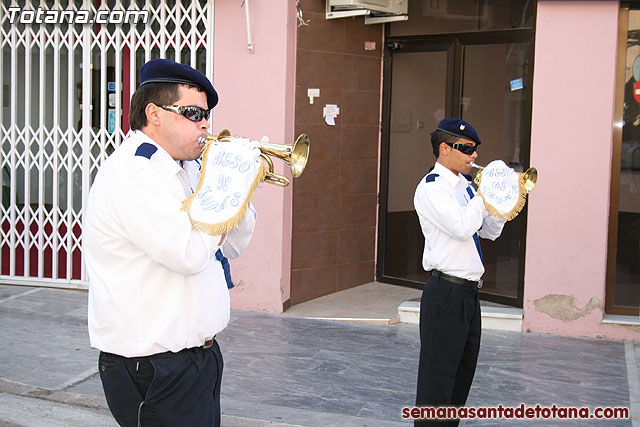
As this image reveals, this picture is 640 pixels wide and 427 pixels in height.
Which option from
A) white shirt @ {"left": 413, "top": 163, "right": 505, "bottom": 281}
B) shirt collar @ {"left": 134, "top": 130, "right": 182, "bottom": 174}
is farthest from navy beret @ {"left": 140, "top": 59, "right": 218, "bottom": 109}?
white shirt @ {"left": 413, "top": 163, "right": 505, "bottom": 281}

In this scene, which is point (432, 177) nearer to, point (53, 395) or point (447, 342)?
point (447, 342)

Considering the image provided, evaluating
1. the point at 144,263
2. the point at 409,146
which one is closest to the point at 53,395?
the point at 144,263

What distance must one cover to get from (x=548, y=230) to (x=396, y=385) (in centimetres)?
226

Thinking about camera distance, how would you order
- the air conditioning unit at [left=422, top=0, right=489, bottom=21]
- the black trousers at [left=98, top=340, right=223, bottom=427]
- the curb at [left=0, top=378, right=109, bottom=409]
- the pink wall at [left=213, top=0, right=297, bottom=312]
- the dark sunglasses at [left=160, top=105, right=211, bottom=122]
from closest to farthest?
the black trousers at [left=98, top=340, right=223, bottom=427] < the dark sunglasses at [left=160, top=105, right=211, bottom=122] < the curb at [left=0, top=378, right=109, bottom=409] < the pink wall at [left=213, top=0, right=297, bottom=312] < the air conditioning unit at [left=422, top=0, right=489, bottom=21]

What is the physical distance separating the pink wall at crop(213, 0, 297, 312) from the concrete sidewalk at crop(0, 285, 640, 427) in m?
0.34

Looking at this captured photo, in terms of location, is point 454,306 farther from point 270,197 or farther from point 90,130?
point 90,130

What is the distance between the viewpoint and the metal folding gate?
8.04 metres

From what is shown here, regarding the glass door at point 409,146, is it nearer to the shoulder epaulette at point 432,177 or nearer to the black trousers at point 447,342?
the shoulder epaulette at point 432,177

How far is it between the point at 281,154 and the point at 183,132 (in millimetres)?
425

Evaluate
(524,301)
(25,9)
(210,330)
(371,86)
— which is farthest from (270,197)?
(210,330)

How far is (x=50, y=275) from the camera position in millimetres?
8547

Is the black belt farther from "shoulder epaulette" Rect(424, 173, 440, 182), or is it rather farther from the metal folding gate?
the metal folding gate

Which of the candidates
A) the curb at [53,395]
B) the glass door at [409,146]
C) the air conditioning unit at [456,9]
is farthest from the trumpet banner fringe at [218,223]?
the glass door at [409,146]

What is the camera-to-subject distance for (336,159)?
27.1 feet
